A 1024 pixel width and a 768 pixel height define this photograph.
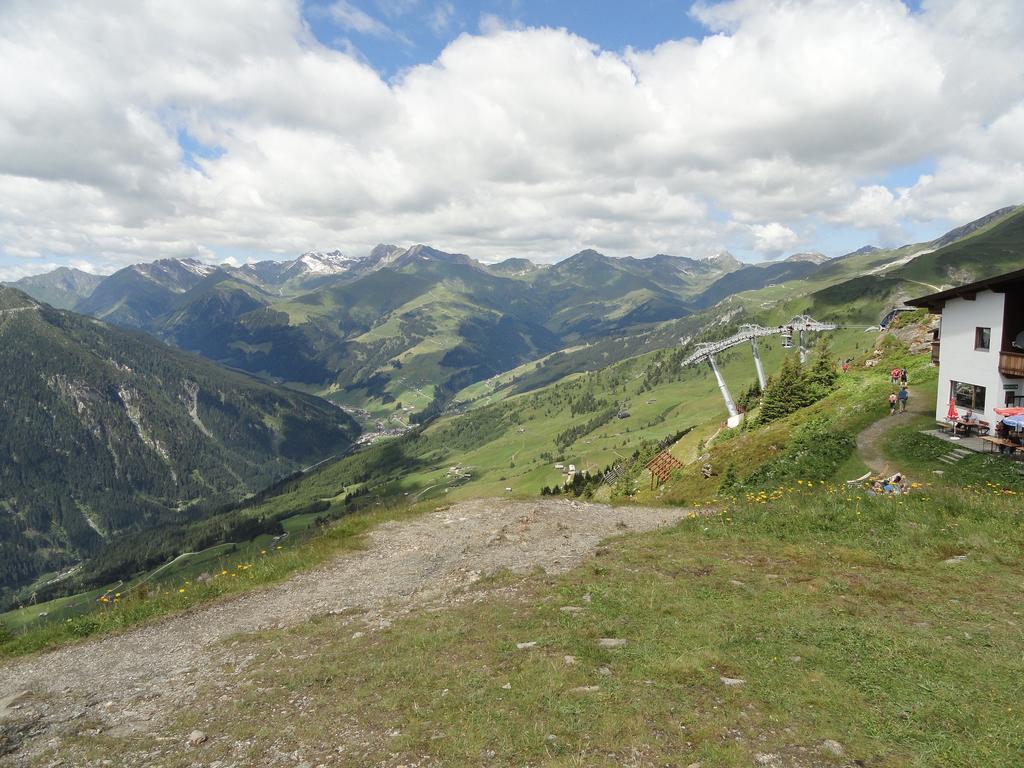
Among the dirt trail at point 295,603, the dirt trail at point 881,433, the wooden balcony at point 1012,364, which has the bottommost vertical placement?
the dirt trail at point 295,603

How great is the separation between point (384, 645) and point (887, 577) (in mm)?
15056

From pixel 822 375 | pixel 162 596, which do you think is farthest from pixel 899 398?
pixel 162 596

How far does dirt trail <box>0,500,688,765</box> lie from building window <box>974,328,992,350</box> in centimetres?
2277

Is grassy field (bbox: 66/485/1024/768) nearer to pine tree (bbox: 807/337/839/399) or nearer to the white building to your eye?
the white building

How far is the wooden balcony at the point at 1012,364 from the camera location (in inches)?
1181

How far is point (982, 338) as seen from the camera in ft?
107

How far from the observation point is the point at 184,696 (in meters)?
12.5

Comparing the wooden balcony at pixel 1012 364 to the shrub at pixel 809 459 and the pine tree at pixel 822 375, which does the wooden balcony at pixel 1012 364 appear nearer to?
the shrub at pixel 809 459

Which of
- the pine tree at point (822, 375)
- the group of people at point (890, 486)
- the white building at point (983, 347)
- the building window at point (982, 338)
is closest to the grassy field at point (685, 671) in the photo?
the group of people at point (890, 486)

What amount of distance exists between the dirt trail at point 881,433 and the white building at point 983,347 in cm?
239

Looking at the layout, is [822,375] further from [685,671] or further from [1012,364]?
[685,671]

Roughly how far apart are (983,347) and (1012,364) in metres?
2.38

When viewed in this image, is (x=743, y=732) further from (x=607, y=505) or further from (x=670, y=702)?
(x=607, y=505)

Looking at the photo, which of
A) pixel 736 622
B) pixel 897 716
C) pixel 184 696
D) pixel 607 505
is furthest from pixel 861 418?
pixel 184 696
